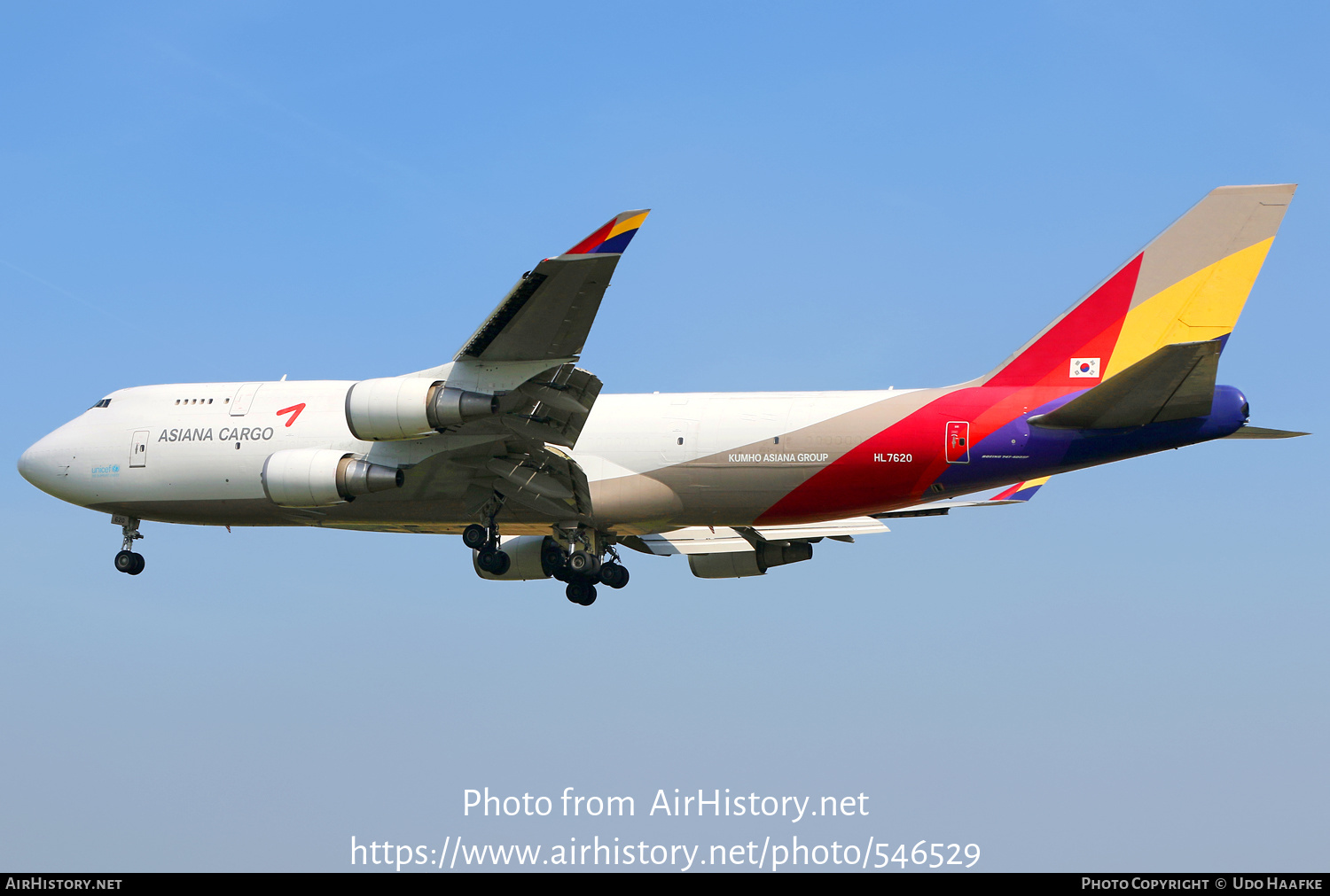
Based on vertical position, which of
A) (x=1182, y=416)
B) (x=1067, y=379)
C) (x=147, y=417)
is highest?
(x=147, y=417)

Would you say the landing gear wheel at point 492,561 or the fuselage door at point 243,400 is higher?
the fuselage door at point 243,400

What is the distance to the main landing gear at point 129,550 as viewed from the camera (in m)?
29.4

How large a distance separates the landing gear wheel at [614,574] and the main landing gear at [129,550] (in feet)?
33.8

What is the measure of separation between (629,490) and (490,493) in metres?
2.81

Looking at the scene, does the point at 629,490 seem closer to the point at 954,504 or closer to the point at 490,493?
the point at 490,493

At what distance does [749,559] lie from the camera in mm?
30719

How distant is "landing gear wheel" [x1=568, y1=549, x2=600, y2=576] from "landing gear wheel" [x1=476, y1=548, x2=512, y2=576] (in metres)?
1.40

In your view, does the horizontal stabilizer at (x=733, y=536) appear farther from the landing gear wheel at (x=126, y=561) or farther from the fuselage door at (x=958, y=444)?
the landing gear wheel at (x=126, y=561)

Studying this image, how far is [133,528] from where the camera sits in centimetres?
2945

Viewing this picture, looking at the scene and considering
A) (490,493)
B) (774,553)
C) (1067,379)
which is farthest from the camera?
(774,553)

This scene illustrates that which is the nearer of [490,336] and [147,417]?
[490,336]

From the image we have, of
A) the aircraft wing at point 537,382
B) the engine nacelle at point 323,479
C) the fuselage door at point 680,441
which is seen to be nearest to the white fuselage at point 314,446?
the fuselage door at point 680,441

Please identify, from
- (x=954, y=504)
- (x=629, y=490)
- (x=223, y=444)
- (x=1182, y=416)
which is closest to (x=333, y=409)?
(x=223, y=444)

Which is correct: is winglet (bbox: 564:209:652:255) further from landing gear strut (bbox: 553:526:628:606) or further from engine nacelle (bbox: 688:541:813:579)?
engine nacelle (bbox: 688:541:813:579)
